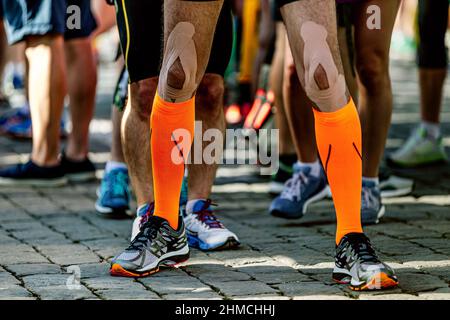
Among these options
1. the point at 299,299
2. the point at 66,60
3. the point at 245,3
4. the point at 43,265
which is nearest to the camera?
the point at 299,299

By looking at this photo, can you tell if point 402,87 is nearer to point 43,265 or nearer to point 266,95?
point 266,95

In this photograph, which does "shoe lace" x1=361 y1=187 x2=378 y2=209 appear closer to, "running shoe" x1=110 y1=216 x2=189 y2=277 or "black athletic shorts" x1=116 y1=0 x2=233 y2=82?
"running shoe" x1=110 y1=216 x2=189 y2=277

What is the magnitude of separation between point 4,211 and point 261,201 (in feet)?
4.66

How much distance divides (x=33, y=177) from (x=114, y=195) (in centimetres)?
104

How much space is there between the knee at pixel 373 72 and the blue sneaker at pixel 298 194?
0.64m

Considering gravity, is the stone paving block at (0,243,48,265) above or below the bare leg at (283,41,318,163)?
below

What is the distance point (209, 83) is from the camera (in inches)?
179

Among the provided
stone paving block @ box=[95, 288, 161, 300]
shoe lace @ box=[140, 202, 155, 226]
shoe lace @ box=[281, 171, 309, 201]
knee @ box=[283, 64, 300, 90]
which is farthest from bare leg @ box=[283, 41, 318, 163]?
stone paving block @ box=[95, 288, 161, 300]

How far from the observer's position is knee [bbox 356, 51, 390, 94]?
194 inches

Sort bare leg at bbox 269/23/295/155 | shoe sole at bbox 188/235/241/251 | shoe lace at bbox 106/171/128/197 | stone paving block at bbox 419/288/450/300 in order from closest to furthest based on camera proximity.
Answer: stone paving block at bbox 419/288/450/300, shoe sole at bbox 188/235/241/251, shoe lace at bbox 106/171/128/197, bare leg at bbox 269/23/295/155

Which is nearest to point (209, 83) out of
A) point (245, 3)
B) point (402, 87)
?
point (245, 3)

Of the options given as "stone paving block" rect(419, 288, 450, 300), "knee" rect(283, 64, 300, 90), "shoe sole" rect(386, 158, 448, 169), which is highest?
"knee" rect(283, 64, 300, 90)

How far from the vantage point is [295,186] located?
5.36 meters

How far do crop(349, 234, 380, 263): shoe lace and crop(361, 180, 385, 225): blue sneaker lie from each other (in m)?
1.10
